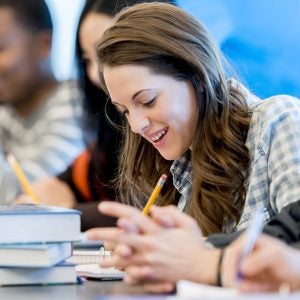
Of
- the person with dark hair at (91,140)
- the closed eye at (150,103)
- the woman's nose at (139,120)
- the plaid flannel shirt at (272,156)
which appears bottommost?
the plaid flannel shirt at (272,156)

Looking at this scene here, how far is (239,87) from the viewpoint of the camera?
188 cm

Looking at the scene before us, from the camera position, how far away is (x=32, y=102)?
123 inches

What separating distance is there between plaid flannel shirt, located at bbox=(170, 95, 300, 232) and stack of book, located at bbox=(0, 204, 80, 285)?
452mm

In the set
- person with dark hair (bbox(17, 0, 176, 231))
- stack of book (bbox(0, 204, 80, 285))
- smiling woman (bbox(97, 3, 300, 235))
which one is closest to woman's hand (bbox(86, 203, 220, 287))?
stack of book (bbox(0, 204, 80, 285))

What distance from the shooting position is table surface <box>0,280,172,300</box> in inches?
47.1

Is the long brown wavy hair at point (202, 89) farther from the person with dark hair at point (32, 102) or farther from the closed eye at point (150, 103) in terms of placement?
the person with dark hair at point (32, 102)

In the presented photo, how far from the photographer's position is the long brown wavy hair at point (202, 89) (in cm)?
176

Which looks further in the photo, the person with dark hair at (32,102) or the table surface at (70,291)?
the person with dark hair at (32,102)

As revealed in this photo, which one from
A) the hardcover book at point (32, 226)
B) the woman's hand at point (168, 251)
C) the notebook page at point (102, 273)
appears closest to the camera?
the woman's hand at point (168, 251)

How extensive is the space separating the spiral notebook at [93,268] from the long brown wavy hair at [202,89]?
0.78 ft

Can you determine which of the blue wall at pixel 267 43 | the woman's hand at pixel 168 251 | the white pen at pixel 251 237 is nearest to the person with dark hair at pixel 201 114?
the woman's hand at pixel 168 251

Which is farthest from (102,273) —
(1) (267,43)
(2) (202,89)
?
(1) (267,43)

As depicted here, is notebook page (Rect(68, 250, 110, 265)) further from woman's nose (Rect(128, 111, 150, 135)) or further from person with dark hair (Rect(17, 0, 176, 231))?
person with dark hair (Rect(17, 0, 176, 231))

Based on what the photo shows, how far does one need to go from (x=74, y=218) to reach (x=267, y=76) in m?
1.66
